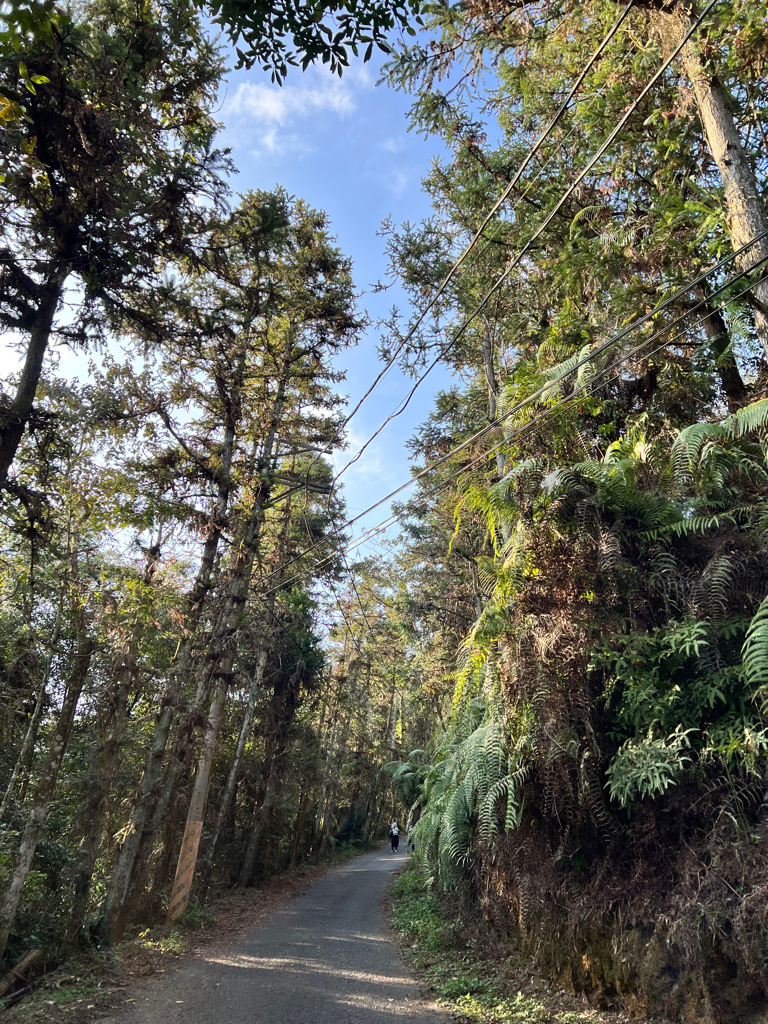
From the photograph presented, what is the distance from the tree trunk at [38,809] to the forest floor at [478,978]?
4729 mm

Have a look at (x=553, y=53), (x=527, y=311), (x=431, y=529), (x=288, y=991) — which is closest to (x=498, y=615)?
(x=288, y=991)

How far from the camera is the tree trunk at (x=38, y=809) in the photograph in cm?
579

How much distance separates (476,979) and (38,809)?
5.30 m

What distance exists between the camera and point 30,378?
16.9 ft

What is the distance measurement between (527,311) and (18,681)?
9789 millimetres

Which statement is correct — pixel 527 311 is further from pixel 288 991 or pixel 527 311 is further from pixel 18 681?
pixel 288 991

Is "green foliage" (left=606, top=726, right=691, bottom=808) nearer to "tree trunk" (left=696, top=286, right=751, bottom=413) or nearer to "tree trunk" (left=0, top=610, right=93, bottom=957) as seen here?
"tree trunk" (left=696, top=286, right=751, bottom=413)

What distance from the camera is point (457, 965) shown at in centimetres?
645

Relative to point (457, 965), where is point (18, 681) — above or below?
above

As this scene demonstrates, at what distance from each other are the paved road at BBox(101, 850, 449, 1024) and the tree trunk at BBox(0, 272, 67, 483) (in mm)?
5512

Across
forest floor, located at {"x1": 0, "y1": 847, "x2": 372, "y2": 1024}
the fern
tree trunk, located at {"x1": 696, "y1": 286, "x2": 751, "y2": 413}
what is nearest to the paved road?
forest floor, located at {"x1": 0, "y1": 847, "x2": 372, "y2": 1024}

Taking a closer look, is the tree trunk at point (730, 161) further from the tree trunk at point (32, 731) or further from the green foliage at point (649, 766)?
the tree trunk at point (32, 731)

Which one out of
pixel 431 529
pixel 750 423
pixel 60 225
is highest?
pixel 431 529

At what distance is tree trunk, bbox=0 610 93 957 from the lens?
5.79m
